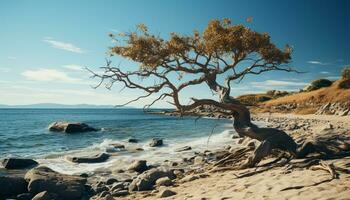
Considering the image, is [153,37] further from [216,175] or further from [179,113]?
[216,175]

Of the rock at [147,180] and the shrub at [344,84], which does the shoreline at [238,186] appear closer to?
the rock at [147,180]

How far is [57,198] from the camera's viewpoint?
14.5 m

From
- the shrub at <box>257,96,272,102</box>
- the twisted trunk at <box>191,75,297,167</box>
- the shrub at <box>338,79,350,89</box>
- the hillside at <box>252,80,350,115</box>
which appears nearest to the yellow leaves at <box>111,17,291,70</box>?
the twisted trunk at <box>191,75,297,167</box>

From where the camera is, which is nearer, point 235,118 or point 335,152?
point 335,152

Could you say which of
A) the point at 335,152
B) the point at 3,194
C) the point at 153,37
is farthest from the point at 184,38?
the point at 3,194

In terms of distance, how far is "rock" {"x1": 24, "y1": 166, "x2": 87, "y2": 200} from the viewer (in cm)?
1498

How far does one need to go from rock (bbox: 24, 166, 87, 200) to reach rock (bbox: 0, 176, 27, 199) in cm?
41

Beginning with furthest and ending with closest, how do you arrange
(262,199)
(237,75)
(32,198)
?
(237,75) → (32,198) → (262,199)

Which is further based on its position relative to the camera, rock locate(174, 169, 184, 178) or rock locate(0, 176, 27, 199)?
rock locate(174, 169, 184, 178)

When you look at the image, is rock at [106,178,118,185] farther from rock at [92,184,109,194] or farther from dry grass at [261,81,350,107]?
dry grass at [261,81,350,107]

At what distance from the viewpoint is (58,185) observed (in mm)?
15219

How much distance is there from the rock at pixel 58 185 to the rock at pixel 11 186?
41 centimetres

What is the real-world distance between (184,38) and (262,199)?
36.9ft

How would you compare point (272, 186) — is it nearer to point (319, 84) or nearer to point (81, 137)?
point (81, 137)
